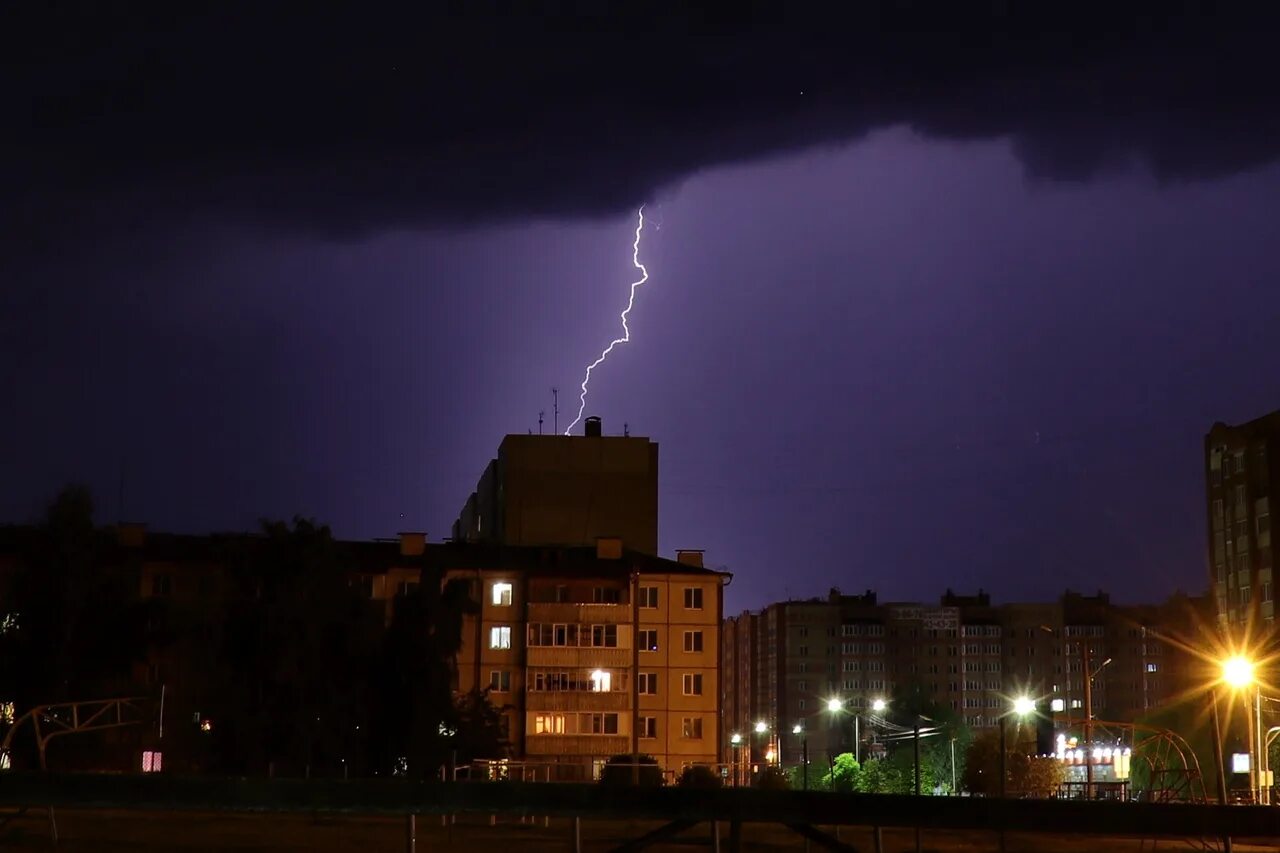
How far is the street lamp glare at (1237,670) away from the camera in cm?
4959

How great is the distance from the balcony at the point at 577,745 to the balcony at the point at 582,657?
14.0 ft

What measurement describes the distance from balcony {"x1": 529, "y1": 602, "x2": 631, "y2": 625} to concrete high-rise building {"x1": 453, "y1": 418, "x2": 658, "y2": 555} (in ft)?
101

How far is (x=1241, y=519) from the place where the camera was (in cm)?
14450

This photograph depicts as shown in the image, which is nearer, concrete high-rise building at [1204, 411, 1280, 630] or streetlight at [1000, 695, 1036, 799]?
streetlight at [1000, 695, 1036, 799]

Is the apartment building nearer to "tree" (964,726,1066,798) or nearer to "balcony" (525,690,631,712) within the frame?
"balcony" (525,690,631,712)

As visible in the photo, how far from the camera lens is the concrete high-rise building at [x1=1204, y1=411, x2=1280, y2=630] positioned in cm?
14025

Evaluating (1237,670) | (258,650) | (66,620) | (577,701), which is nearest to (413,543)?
(577,701)

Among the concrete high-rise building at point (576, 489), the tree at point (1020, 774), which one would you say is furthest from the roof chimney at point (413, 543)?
the tree at point (1020, 774)

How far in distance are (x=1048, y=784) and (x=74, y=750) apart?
4320cm

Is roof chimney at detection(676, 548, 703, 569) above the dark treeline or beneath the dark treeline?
above

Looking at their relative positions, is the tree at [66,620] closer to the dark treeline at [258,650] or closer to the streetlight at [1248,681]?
the dark treeline at [258,650]

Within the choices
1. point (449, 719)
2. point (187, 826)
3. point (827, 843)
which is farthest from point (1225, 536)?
point (827, 843)

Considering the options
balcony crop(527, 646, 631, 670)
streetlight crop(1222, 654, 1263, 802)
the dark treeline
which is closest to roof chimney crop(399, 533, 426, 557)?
balcony crop(527, 646, 631, 670)

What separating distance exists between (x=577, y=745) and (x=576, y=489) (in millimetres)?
37678
